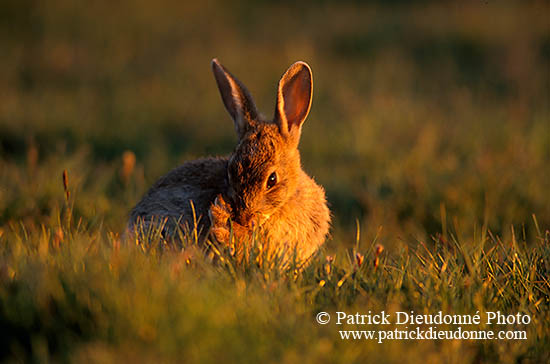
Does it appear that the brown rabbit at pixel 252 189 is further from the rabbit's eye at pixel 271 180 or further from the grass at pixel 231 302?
the grass at pixel 231 302

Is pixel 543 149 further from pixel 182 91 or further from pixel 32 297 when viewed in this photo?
pixel 32 297

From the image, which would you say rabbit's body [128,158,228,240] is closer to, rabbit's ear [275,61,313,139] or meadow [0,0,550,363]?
meadow [0,0,550,363]

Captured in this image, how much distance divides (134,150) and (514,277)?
4.59 metres

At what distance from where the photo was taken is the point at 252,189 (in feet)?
11.7

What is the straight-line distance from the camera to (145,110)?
24.8ft

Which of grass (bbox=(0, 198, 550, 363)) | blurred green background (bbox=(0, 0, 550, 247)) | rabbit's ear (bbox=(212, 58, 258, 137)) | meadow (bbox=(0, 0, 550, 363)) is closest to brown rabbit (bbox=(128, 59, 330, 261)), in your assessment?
rabbit's ear (bbox=(212, 58, 258, 137))

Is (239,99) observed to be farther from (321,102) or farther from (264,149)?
(321,102)

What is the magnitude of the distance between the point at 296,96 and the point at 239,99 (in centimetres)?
42

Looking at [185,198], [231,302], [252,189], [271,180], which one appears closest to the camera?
[231,302]

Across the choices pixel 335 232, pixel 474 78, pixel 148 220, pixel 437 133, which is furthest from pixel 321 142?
pixel 474 78

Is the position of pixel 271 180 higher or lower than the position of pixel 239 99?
lower

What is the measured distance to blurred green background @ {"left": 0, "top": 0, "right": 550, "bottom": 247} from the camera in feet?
17.1

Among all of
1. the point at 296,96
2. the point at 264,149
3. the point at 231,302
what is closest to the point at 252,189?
the point at 264,149

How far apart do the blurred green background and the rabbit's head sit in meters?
1.04
